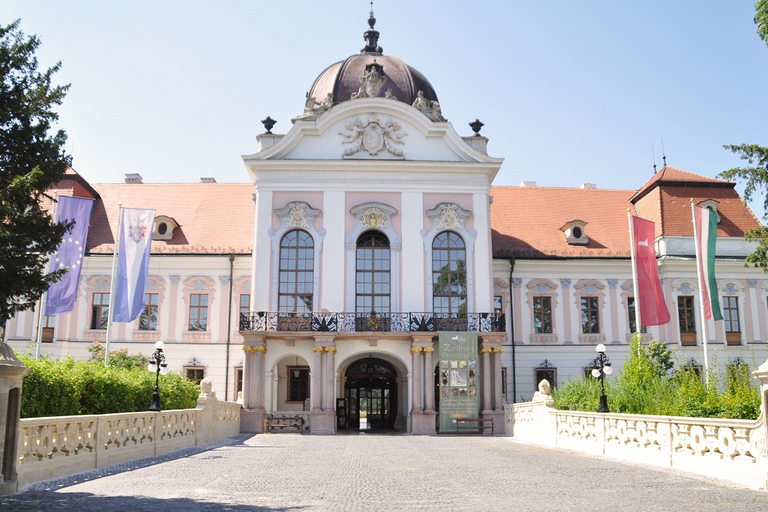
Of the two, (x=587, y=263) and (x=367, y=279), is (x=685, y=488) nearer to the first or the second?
(x=367, y=279)

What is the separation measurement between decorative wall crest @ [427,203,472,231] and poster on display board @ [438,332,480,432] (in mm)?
4720

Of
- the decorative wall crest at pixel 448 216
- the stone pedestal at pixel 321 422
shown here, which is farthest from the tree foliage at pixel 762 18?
the stone pedestal at pixel 321 422

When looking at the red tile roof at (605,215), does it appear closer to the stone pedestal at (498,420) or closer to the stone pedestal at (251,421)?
the stone pedestal at (498,420)

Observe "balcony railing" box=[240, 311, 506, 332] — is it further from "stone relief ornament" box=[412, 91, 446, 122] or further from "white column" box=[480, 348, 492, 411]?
"stone relief ornament" box=[412, 91, 446, 122]

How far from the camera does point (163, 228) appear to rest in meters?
34.7

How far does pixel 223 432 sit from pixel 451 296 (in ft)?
34.4

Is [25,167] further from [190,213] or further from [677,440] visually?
[190,213]

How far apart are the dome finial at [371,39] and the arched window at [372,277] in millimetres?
10154

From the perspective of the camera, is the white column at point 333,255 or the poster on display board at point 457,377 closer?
the poster on display board at point 457,377

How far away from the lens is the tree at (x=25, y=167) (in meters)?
9.77

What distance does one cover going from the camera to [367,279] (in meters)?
30.1

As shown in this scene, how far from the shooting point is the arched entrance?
31.6m

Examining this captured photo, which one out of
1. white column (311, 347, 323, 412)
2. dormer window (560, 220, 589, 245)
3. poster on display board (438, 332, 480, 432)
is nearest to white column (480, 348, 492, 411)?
poster on display board (438, 332, 480, 432)

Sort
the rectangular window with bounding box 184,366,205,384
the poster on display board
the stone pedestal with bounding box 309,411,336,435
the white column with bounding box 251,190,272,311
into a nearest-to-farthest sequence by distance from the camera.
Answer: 1. the stone pedestal with bounding box 309,411,336,435
2. the poster on display board
3. the white column with bounding box 251,190,272,311
4. the rectangular window with bounding box 184,366,205,384
